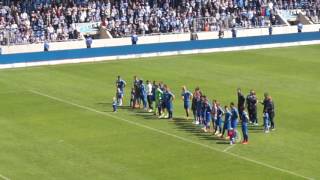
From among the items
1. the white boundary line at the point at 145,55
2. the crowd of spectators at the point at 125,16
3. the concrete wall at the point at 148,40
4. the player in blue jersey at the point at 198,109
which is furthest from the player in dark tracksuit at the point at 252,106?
the crowd of spectators at the point at 125,16

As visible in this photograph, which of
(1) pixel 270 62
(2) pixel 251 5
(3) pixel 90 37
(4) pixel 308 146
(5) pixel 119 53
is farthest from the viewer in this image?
(2) pixel 251 5

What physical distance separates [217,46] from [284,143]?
91.1ft

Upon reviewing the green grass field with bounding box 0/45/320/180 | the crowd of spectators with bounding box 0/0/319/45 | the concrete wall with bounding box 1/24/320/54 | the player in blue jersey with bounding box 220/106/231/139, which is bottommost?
the green grass field with bounding box 0/45/320/180

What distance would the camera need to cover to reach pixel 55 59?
51.8 metres

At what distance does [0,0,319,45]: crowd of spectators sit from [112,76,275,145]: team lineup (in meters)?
20.4

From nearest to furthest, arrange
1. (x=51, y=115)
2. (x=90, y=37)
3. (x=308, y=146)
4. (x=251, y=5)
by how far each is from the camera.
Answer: (x=308, y=146), (x=51, y=115), (x=90, y=37), (x=251, y=5)

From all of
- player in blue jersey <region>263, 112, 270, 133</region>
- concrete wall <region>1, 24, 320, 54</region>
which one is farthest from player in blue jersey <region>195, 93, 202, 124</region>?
concrete wall <region>1, 24, 320, 54</region>

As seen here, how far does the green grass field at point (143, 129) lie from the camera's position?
86.3ft

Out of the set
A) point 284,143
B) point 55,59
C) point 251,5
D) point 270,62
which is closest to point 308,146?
point 284,143

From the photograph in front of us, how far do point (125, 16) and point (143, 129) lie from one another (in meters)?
29.6

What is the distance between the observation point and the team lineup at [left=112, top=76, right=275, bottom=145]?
29.9 metres

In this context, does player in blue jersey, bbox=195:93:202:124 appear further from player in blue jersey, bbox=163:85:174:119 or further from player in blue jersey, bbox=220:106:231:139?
player in blue jersey, bbox=220:106:231:139

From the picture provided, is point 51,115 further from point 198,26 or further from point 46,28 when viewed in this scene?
point 198,26

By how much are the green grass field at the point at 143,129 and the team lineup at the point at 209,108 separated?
451mm
